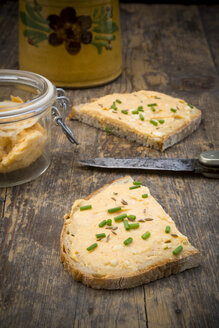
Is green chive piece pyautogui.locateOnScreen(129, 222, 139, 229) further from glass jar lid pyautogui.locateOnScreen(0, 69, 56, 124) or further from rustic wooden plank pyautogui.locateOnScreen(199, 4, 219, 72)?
rustic wooden plank pyautogui.locateOnScreen(199, 4, 219, 72)

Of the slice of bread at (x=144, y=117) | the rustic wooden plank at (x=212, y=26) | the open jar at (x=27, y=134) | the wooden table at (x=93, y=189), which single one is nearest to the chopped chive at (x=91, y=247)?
the wooden table at (x=93, y=189)

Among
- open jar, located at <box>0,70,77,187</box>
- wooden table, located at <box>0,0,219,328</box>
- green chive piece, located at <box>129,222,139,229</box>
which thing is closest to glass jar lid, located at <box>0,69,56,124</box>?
open jar, located at <box>0,70,77,187</box>

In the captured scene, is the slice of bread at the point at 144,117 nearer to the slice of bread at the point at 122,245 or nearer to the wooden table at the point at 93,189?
the wooden table at the point at 93,189

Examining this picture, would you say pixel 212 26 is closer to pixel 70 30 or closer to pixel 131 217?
pixel 70 30

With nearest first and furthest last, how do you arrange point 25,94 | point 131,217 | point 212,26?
point 131,217 → point 25,94 → point 212,26

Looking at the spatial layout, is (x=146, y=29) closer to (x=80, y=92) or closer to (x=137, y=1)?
(x=137, y=1)

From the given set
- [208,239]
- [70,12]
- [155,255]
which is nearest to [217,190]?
[208,239]

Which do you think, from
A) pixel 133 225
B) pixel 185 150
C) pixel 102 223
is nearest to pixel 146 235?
pixel 133 225
